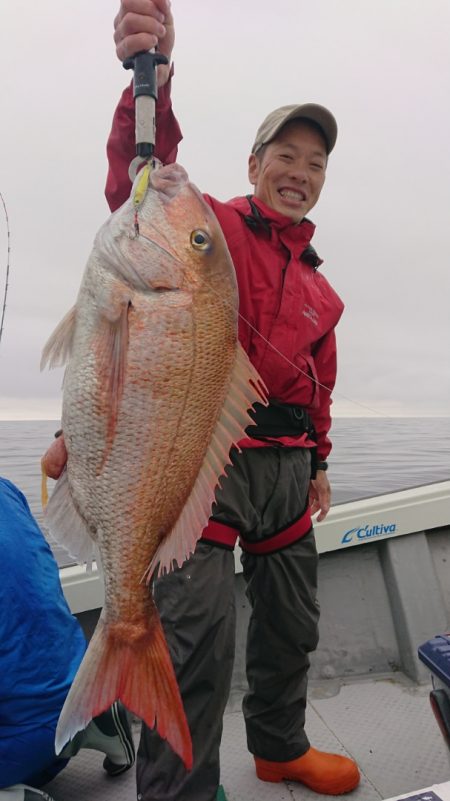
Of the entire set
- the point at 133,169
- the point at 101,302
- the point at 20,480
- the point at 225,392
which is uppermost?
the point at 133,169

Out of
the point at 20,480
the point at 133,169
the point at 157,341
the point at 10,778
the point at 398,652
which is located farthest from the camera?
the point at 20,480

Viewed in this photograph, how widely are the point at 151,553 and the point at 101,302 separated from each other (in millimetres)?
680

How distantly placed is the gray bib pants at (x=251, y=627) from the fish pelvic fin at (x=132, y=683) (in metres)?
0.39

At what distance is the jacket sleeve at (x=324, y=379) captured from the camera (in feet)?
8.90

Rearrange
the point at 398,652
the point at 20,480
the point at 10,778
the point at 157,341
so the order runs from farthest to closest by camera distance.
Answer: the point at 20,480 → the point at 398,652 → the point at 10,778 → the point at 157,341

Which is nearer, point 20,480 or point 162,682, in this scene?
point 162,682

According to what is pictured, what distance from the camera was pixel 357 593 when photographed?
393 cm

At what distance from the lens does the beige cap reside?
250 centimetres

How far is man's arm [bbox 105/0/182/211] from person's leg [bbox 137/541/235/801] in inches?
50.9

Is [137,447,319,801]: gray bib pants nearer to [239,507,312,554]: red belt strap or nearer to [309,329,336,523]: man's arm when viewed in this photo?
[239,507,312,554]: red belt strap

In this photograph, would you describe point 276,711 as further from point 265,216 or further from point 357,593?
point 265,216

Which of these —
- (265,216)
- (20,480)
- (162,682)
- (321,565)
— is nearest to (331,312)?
(265,216)

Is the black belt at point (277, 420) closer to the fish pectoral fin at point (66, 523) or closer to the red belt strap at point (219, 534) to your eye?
the red belt strap at point (219, 534)

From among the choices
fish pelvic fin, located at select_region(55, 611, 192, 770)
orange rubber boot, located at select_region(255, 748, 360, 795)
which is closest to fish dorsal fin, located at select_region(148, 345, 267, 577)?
fish pelvic fin, located at select_region(55, 611, 192, 770)
